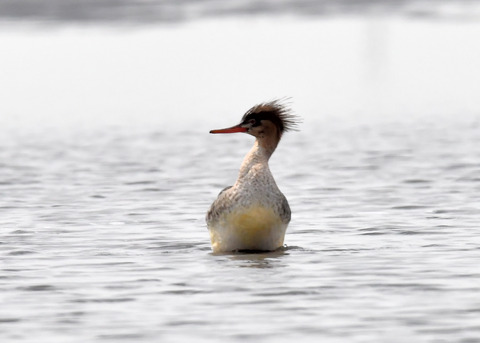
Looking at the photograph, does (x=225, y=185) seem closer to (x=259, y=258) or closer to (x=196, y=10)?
(x=259, y=258)

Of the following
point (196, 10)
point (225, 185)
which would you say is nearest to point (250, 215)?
point (225, 185)

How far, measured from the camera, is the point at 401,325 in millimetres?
8094

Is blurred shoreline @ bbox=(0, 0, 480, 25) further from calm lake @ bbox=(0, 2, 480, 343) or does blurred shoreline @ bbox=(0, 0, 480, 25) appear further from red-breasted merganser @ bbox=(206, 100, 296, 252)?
red-breasted merganser @ bbox=(206, 100, 296, 252)

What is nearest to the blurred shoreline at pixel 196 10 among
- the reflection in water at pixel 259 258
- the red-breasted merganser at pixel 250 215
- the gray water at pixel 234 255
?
the gray water at pixel 234 255

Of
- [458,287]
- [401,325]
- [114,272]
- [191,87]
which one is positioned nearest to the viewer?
[401,325]

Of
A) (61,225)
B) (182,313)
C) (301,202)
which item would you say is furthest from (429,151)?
(182,313)

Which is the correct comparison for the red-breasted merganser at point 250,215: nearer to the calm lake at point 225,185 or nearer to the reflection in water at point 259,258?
the reflection in water at point 259,258

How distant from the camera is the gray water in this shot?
326 inches

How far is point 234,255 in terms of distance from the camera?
36.2 ft

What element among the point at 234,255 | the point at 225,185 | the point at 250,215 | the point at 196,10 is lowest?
the point at 225,185

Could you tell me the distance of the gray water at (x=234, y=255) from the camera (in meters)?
8.28

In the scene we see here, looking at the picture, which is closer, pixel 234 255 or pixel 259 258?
pixel 259 258

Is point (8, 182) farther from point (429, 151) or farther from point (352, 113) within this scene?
point (352, 113)

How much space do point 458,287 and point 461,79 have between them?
22.8 m
